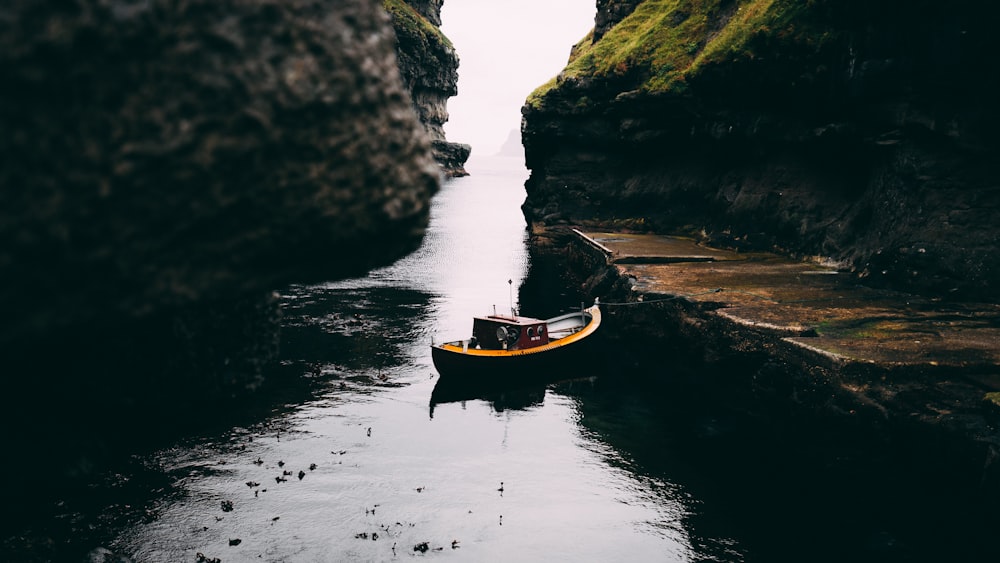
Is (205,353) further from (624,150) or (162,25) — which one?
(624,150)

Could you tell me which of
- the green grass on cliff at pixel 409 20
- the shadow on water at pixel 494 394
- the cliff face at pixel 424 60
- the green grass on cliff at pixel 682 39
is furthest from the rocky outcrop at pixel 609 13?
the green grass on cliff at pixel 409 20

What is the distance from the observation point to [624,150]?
2447 inches

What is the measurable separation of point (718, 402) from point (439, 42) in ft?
562

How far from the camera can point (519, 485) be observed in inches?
920

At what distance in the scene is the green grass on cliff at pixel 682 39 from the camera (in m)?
40.1

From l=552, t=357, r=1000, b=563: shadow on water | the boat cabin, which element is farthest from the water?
the boat cabin

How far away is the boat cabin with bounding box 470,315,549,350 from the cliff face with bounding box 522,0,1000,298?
15.8m

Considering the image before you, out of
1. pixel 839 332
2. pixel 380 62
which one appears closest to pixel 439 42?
pixel 839 332

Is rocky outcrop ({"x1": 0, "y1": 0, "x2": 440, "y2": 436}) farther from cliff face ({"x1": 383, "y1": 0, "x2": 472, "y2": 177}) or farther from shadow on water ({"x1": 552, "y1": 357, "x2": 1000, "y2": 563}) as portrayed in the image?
cliff face ({"x1": 383, "y1": 0, "x2": 472, "y2": 177})

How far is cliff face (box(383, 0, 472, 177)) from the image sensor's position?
6481 inches

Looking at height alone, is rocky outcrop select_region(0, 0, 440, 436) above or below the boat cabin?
above

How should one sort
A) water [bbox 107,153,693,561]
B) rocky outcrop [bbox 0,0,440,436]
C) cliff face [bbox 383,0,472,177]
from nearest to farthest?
rocky outcrop [bbox 0,0,440,436]
water [bbox 107,153,693,561]
cliff face [bbox 383,0,472,177]

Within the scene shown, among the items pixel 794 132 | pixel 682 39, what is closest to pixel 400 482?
pixel 794 132

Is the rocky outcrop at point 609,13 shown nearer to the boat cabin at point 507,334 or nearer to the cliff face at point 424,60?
the boat cabin at point 507,334
